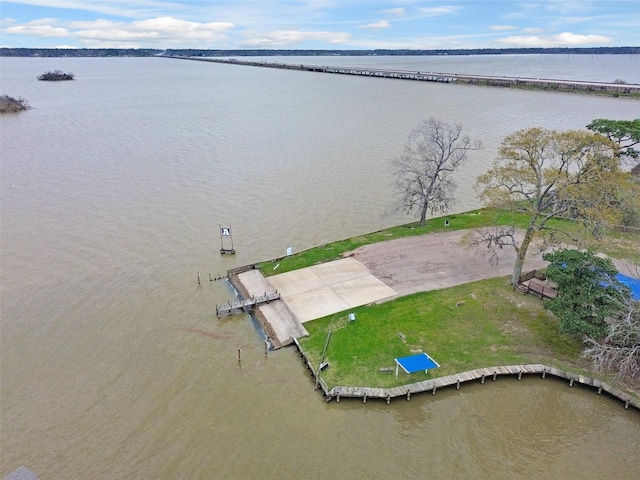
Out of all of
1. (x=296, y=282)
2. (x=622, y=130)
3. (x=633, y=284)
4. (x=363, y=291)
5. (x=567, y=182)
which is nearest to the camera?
(x=633, y=284)

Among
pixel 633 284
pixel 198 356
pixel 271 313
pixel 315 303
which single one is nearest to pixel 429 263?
pixel 315 303

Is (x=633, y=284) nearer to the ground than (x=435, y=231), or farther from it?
farther from it

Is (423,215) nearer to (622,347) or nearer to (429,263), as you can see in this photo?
(429,263)

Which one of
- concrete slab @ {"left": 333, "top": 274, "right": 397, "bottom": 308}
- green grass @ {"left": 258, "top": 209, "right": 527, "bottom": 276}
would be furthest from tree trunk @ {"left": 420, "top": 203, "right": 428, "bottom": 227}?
concrete slab @ {"left": 333, "top": 274, "right": 397, "bottom": 308}

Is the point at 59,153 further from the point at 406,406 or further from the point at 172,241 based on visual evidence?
the point at 406,406

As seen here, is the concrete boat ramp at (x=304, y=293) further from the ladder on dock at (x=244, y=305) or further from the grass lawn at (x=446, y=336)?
the grass lawn at (x=446, y=336)

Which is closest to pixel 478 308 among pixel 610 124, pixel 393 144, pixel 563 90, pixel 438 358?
pixel 438 358
